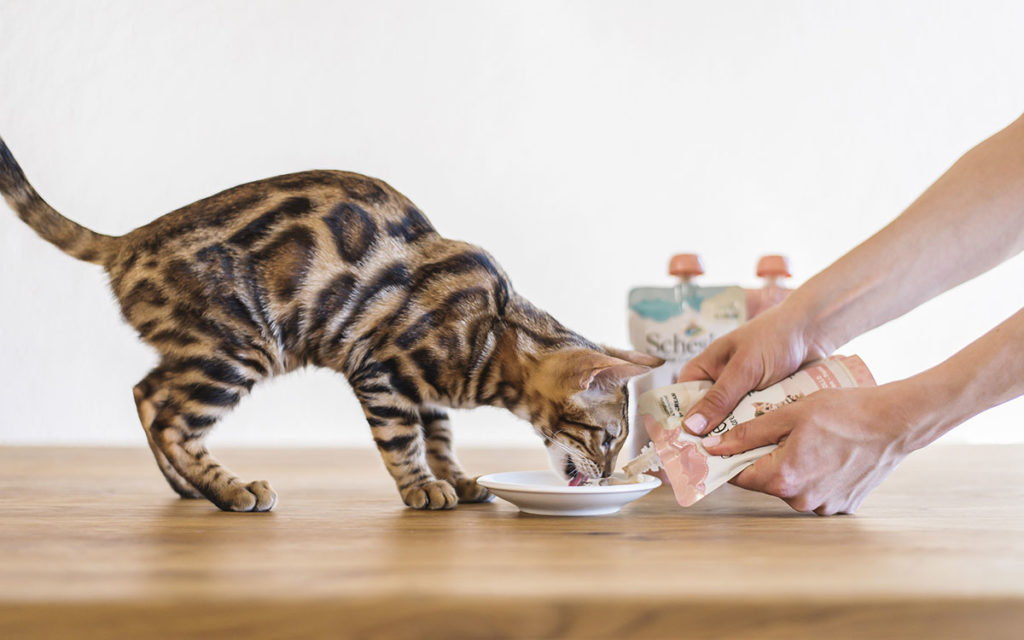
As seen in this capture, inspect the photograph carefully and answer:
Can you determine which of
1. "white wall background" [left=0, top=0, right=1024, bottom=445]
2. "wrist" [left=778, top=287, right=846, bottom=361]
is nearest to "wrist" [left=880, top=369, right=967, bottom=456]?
"wrist" [left=778, top=287, right=846, bottom=361]

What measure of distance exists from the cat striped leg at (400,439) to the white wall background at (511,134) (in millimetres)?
1545

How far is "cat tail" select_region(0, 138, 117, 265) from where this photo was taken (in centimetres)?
127

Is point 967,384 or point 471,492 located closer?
point 967,384

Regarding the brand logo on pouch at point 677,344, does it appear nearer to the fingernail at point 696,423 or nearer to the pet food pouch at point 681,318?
the pet food pouch at point 681,318

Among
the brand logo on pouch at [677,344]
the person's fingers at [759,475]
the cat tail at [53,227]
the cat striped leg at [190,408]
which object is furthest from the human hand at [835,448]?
the cat tail at [53,227]

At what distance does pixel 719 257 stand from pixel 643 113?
21.6 inches

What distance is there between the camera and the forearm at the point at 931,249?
3.76 feet

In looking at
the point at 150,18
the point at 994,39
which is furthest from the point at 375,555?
the point at 994,39

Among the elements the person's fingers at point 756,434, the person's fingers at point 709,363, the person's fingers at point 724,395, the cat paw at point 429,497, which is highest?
the person's fingers at point 709,363

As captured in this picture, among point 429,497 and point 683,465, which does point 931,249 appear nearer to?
point 683,465

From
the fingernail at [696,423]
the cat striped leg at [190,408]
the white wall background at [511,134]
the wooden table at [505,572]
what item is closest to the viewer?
the wooden table at [505,572]

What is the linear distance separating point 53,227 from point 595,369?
0.87 m

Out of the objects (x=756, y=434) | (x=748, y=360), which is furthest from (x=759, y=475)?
(x=748, y=360)

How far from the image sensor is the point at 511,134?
274 centimetres
